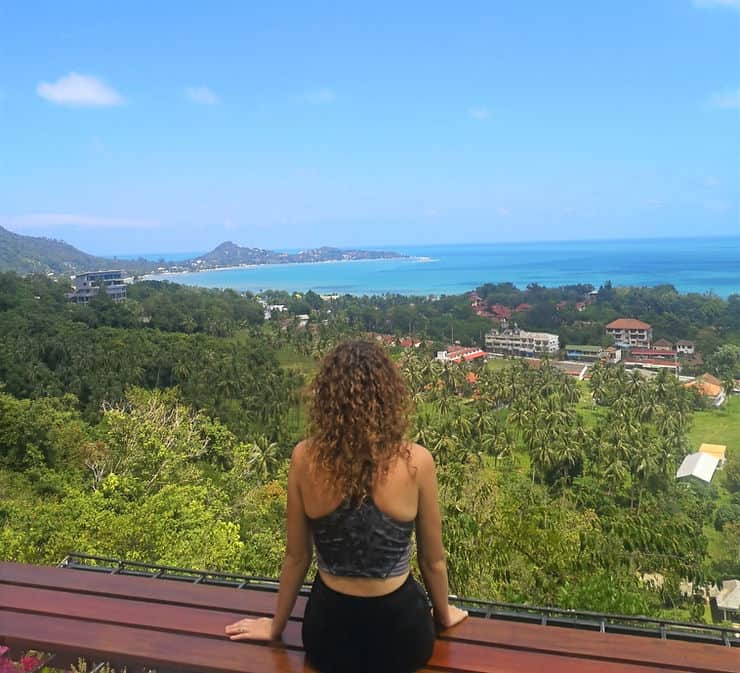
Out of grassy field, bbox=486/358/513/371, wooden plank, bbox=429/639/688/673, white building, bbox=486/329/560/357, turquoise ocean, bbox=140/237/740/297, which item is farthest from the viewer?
turquoise ocean, bbox=140/237/740/297

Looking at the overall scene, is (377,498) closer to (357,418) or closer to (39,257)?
(357,418)

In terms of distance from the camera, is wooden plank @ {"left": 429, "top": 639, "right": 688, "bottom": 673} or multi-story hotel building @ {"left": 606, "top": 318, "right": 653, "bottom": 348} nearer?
wooden plank @ {"left": 429, "top": 639, "right": 688, "bottom": 673}

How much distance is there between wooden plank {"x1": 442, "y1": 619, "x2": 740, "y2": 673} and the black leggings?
10 centimetres

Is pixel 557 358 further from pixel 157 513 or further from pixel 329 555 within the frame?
pixel 329 555

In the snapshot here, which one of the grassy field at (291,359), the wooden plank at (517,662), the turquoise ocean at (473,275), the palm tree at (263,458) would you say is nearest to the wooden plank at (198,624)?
the wooden plank at (517,662)

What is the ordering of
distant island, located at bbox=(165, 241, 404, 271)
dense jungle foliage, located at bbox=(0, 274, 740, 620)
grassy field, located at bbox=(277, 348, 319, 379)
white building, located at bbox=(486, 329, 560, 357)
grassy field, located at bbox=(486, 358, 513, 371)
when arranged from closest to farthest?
dense jungle foliage, located at bbox=(0, 274, 740, 620)
grassy field, located at bbox=(277, 348, 319, 379)
grassy field, located at bbox=(486, 358, 513, 371)
white building, located at bbox=(486, 329, 560, 357)
distant island, located at bbox=(165, 241, 404, 271)

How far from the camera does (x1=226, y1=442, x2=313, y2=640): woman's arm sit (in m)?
1.00

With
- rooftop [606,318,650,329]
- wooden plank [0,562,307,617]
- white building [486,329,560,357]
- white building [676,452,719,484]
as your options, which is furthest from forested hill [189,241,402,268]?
wooden plank [0,562,307,617]

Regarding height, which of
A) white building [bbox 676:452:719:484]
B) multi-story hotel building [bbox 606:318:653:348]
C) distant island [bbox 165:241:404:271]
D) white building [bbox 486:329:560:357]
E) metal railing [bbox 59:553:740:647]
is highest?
distant island [bbox 165:241:404:271]

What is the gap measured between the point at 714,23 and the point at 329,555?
3.09 m

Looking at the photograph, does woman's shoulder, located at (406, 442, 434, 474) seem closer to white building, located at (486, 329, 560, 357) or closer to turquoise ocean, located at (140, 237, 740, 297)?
white building, located at (486, 329, 560, 357)

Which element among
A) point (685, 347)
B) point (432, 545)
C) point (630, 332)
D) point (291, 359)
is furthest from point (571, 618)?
point (630, 332)

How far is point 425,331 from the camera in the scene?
38781 millimetres

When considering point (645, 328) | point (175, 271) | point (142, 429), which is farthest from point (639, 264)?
point (142, 429)
